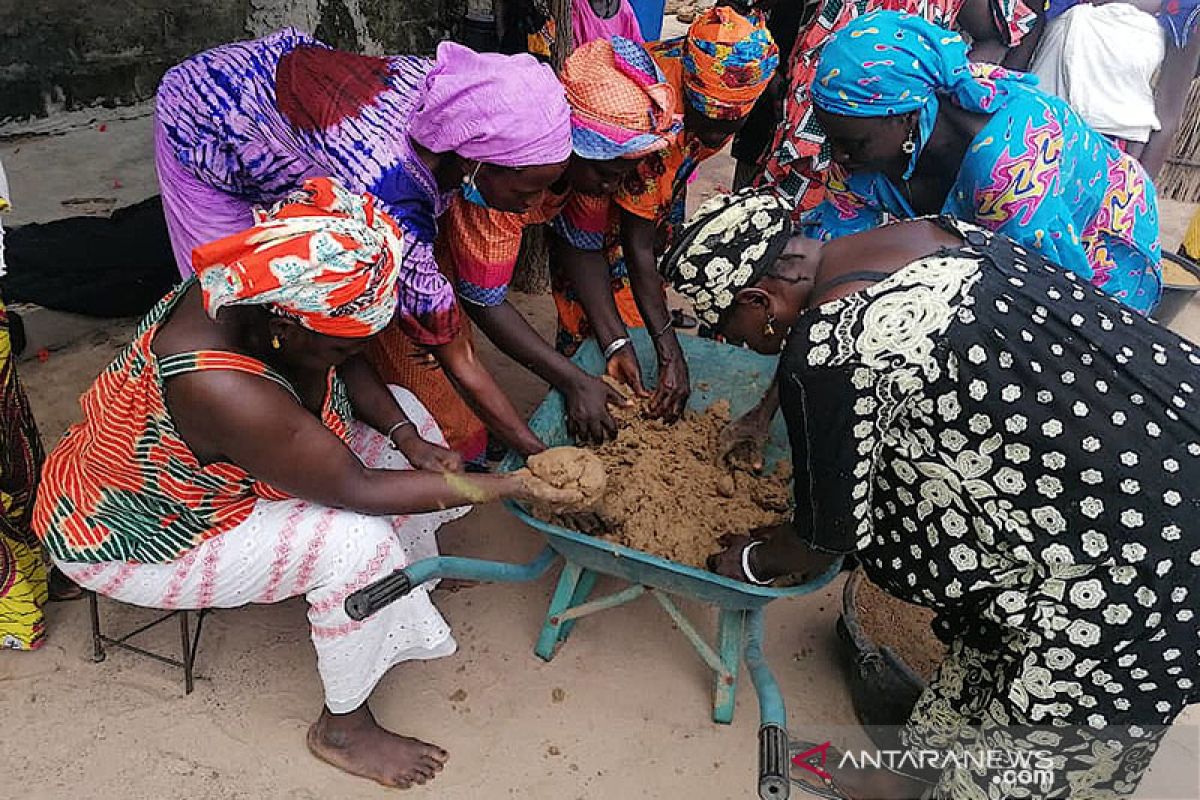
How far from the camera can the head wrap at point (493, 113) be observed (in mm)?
2189

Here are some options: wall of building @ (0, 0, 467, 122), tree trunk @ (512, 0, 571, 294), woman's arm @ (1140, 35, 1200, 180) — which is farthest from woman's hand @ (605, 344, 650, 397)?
woman's arm @ (1140, 35, 1200, 180)

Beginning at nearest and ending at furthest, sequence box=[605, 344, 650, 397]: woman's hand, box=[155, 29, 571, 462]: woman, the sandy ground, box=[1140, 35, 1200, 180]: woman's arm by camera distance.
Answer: box=[155, 29, 571, 462]: woman < the sandy ground < box=[605, 344, 650, 397]: woman's hand < box=[1140, 35, 1200, 180]: woman's arm

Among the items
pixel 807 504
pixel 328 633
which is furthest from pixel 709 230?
pixel 328 633

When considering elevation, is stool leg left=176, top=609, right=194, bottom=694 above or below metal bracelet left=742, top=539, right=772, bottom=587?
below

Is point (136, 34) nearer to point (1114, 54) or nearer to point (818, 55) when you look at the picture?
point (818, 55)

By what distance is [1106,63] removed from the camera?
14.1 ft

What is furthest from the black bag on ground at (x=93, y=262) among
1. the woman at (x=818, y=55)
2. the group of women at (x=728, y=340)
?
the woman at (x=818, y=55)

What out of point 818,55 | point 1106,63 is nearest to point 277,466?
point 818,55

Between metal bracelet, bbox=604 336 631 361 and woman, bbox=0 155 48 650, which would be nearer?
woman, bbox=0 155 48 650

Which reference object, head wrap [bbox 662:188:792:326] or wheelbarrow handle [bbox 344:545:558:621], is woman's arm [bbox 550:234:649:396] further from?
head wrap [bbox 662:188:792:326]

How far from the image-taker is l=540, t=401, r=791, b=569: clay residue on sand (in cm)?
234

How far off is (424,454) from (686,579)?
78 cm

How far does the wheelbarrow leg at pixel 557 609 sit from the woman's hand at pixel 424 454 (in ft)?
1.36

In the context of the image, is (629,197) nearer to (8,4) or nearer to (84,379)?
(84,379)
